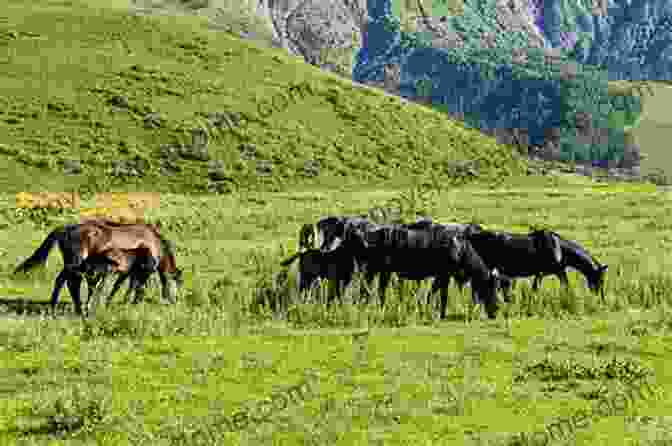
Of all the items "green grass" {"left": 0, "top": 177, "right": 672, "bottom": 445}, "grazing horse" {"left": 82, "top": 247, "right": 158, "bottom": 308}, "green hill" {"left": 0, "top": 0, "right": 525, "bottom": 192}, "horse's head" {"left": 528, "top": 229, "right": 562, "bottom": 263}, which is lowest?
"green grass" {"left": 0, "top": 177, "right": 672, "bottom": 445}

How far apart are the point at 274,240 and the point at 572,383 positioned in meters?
21.5

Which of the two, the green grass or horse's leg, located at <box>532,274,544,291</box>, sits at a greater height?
horse's leg, located at <box>532,274,544,291</box>

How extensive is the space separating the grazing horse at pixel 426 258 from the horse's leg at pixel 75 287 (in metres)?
5.38

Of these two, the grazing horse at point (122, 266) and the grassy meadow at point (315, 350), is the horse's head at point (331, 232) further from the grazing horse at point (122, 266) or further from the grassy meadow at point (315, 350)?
the grazing horse at point (122, 266)

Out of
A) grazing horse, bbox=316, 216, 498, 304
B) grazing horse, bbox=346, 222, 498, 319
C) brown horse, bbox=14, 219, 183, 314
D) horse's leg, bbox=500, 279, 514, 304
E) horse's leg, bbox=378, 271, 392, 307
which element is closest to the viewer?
brown horse, bbox=14, 219, 183, 314

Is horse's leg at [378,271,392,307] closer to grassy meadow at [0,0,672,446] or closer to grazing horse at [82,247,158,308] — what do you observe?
grassy meadow at [0,0,672,446]

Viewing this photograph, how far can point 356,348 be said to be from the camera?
14.3 m

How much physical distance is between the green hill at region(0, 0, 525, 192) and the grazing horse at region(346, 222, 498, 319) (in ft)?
161

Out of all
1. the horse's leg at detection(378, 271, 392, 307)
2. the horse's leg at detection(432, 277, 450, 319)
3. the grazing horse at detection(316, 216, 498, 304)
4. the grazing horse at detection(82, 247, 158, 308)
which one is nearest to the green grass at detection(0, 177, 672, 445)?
the horse's leg at detection(432, 277, 450, 319)

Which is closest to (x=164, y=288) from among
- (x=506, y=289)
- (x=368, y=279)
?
(x=368, y=279)

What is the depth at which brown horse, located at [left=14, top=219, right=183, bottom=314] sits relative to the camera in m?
16.9

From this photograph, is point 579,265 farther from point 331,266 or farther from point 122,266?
point 122,266

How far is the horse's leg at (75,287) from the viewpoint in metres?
16.7

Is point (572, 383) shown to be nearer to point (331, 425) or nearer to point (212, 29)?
point (331, 425)
